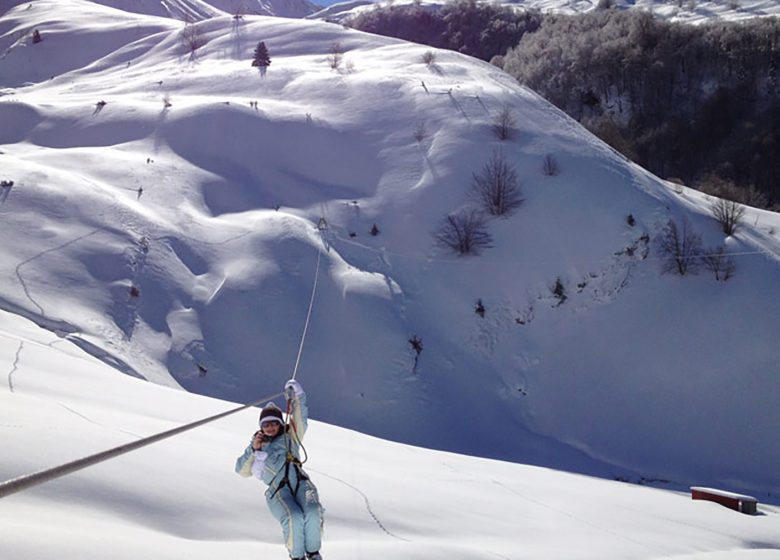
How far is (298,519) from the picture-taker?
4.54 m

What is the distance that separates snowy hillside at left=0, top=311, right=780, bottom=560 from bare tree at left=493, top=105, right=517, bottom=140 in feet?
51.5

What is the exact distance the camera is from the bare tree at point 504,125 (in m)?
26.2

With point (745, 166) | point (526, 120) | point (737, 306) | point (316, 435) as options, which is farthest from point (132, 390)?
point (745, 166)

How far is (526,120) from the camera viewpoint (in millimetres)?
27641

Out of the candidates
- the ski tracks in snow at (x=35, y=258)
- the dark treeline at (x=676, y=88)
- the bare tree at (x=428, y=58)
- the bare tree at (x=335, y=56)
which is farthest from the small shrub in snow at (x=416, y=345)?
the dark treeline at (x=676, y=88)

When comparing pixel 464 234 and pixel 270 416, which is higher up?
pixel 464 234

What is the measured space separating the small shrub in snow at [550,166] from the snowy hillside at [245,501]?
44.3ft

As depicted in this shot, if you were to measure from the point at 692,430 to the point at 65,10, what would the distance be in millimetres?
56901

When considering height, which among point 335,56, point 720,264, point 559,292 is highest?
point 335,56

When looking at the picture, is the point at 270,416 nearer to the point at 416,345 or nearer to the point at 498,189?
the point at 416,345

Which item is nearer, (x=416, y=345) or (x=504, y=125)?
(x=416, y=345)

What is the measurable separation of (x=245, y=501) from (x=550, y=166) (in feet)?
66.4

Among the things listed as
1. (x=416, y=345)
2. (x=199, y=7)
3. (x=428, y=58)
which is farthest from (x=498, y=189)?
(x=199, y=7)

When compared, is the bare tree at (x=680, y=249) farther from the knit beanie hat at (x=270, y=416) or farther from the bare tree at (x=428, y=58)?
the knit beanie hat at (x=270, y=416)
